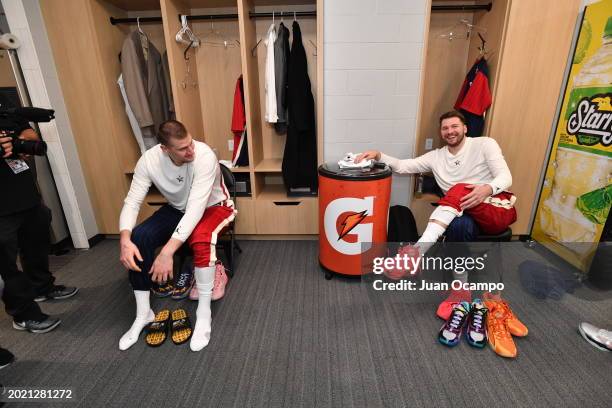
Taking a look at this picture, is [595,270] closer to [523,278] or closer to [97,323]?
[523,278]

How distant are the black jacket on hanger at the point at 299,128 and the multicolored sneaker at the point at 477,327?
1461 mm

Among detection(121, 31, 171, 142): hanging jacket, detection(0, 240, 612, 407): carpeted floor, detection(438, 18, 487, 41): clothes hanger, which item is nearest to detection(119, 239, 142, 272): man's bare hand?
detection(0, 240, 612, 407): carpeted floor

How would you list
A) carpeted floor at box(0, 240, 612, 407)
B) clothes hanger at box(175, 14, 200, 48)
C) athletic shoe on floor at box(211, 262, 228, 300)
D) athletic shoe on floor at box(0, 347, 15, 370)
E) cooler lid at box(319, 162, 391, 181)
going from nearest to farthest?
carpeted floor at box(0, 240, 612, 407) → athletic shoe on floor at box(0, 347, 15, 370) → cooler lid at box(319, 162, 391, 181) → athletic shoe on floor at box(211, 262, 228, 300) → clothes hanger at box(175, 14, 200, 48)

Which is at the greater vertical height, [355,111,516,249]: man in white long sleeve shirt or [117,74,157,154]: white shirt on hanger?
[117,74,157,154]: white shirt on hanger

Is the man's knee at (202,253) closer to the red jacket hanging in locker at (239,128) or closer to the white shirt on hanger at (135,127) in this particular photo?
the red jacket hanging in locker at (239,128)

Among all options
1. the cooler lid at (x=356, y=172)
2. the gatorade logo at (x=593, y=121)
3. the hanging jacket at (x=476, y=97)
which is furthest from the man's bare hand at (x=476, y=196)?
the gatorade logo at (x=593, y=121)

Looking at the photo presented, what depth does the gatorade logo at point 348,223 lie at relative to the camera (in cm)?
185

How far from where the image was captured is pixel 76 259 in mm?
2465

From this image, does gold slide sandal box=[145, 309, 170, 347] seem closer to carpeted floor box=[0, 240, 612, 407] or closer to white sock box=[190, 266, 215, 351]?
carpeted floor box=[0, 240, 612, 407]

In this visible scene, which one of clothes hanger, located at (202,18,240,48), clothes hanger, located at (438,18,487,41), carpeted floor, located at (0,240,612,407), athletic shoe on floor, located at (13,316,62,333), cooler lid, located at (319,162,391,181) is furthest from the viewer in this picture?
clothes hanger, located at (202,18,240,48)

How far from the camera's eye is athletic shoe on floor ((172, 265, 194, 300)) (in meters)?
1.97

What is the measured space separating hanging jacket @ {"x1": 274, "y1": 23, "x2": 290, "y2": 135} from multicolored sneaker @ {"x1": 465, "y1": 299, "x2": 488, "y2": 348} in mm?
1896

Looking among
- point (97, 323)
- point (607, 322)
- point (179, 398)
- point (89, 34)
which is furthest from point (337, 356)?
point (89, 34)

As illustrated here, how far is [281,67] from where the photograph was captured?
2428mm
